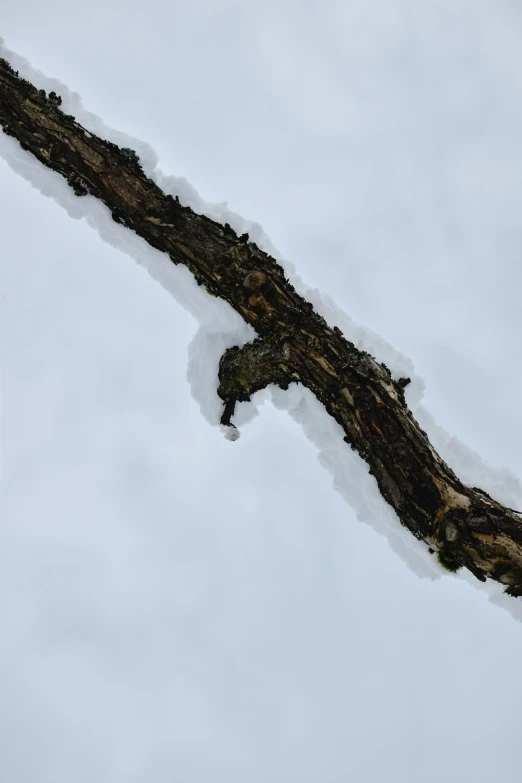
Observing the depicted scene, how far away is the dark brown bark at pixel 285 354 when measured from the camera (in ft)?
9.84

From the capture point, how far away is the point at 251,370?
3.58m

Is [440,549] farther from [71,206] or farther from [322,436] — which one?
[71,206]

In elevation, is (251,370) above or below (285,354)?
below

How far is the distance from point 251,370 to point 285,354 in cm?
31

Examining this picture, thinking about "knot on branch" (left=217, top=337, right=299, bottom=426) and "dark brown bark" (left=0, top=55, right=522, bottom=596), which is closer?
"dark brown bark" (left=0, top=55, right=522, bottom=596)

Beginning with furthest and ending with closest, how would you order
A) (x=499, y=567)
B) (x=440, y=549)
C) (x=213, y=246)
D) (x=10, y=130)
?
(x=10, y=130) → (x=213, y=246) → (x=440, y=549) → (x=499, y=567)

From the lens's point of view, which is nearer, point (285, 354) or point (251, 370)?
point (285, 354)

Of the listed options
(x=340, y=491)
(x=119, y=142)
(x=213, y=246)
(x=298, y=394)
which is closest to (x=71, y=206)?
(x=119, y=142)

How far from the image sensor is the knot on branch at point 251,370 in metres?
3.46

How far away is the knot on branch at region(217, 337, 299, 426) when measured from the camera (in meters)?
3.46

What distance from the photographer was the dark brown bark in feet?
9.84

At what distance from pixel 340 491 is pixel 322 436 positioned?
420 mm

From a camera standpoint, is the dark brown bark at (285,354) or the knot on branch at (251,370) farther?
the knot on branch at (251,370)

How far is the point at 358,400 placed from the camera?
3.21 m
